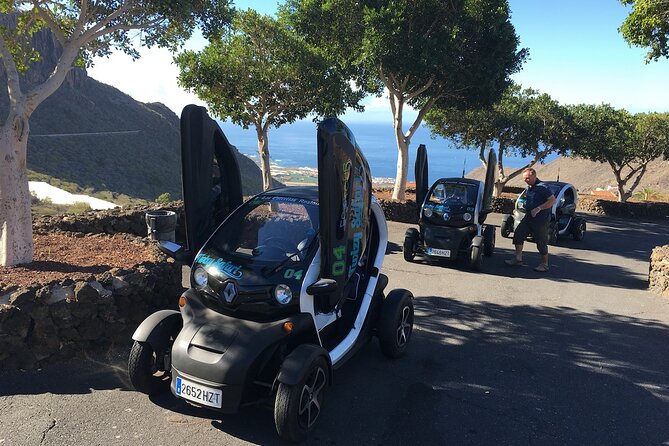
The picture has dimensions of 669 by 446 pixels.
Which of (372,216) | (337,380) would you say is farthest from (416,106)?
(337,380)

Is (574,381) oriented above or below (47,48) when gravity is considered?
below

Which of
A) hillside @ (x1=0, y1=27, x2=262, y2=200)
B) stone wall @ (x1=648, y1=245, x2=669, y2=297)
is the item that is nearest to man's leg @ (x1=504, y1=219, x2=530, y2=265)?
stone wall @ (x1=648, y1=245, x2=669, y2=297)

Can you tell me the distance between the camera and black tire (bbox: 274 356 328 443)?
139 inches

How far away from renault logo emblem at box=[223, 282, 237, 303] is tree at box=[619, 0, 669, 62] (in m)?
11.7

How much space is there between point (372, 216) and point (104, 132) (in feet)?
209

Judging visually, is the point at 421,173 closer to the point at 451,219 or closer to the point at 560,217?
the point at 451,219

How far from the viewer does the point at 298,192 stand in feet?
16.4

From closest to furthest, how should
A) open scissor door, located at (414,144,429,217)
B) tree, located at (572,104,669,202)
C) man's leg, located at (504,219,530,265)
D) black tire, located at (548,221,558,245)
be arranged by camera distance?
man's leg, located at (504,219,530,265) < open scissor door, located at (414,144,429,217) < black tire, located at (548,221,558,245) < tree, located at (572,104,669,202)

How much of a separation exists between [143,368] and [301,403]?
4.63 ft

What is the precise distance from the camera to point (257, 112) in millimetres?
15203

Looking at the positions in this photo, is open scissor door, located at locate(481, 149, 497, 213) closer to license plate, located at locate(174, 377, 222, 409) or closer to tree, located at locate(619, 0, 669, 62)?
tree, located at locate(619, 0, 669, 62)

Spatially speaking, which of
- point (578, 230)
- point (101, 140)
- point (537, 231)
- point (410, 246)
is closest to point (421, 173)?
point (410, 246)

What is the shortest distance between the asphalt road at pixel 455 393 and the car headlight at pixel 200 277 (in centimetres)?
109

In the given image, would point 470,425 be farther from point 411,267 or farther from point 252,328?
point 411,267
